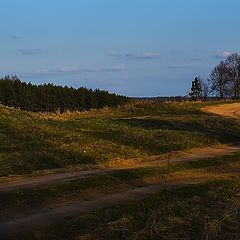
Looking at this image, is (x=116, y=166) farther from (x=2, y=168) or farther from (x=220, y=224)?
(x=220, y=224)

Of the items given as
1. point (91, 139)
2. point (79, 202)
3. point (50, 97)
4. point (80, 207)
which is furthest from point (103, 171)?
point (50, 97)

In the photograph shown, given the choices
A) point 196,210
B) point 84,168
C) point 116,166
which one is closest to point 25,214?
point 196,210

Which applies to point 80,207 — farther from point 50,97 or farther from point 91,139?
point 50,97

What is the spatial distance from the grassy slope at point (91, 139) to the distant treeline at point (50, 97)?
1356 inches

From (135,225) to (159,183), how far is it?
205 inches

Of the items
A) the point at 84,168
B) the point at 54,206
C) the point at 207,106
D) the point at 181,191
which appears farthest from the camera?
the point at 207,106

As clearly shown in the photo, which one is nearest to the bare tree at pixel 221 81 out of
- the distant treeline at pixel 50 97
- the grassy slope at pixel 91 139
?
the distant treeline at pixel 50 97

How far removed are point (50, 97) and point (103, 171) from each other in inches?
2221

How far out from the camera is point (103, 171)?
16.6m

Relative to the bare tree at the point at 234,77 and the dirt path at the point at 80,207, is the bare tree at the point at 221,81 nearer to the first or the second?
the bare tree at the point at 234,77

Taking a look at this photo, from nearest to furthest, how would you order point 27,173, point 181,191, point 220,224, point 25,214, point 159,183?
point 220,224, point 25,214, point 181,191, point 159,183, point 27,173

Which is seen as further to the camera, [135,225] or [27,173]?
[27,173]

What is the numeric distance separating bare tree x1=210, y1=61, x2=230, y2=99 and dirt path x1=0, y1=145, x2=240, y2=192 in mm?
82540

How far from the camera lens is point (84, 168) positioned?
17.3m
